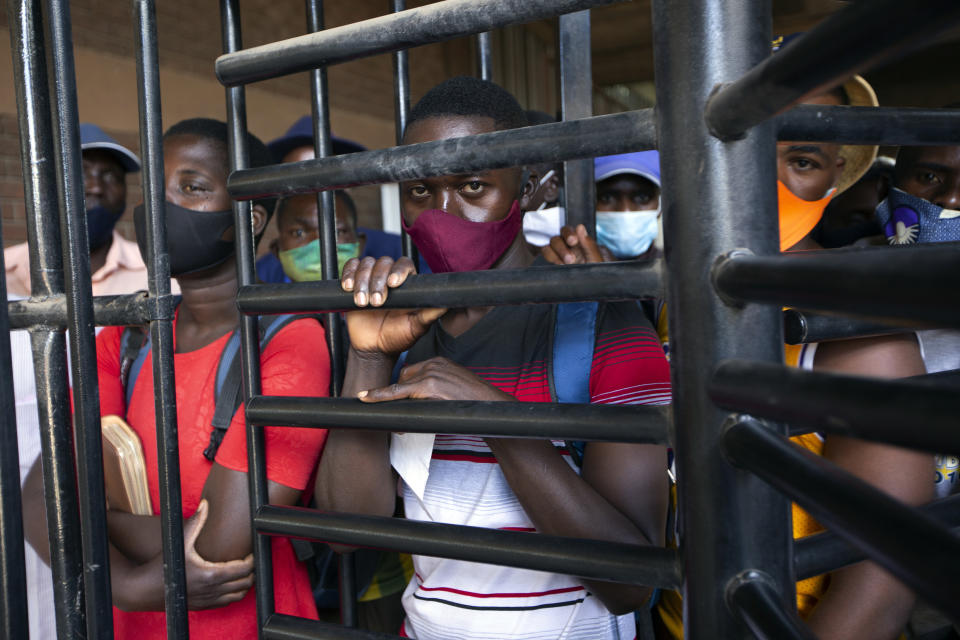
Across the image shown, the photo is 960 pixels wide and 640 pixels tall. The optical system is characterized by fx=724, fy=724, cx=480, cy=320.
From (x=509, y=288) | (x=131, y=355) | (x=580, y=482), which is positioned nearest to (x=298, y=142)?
(x=131, y=355)

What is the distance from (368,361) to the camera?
42.4 inches

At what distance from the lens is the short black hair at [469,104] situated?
4.18 feet

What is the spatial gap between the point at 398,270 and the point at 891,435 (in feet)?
1.83

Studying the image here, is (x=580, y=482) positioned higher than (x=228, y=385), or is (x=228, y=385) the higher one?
(x=228, y=385)

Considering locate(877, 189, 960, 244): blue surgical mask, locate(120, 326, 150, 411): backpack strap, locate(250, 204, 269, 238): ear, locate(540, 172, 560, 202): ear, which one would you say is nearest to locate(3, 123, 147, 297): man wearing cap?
locate(250, 204, 269, 238): ear

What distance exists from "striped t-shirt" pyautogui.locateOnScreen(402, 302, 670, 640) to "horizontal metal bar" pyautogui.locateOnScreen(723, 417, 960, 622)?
0.55 metres

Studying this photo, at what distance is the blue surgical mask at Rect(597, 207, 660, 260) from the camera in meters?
2.46

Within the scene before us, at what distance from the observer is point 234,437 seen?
→ 4.06 feet

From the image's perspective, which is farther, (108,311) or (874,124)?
(108,311)

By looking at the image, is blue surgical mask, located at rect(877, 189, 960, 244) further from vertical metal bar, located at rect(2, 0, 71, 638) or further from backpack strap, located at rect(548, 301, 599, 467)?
Result: vertical metal bar, located at rect(2, 0, 71, 638)

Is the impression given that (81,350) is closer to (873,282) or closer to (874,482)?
(873,282)

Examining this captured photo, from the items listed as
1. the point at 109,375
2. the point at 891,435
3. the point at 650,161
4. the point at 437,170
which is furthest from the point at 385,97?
the point at 891,435

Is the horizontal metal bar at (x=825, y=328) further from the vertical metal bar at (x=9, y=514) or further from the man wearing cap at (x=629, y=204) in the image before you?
the man wearing cap at (x=629, y=204)

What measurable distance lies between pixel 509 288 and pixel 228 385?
86cm
